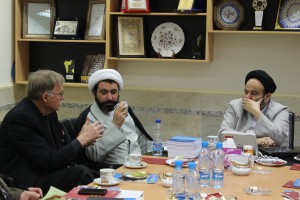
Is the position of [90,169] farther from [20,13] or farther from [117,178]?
[20,13]

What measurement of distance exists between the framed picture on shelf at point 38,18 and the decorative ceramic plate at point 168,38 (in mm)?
1127

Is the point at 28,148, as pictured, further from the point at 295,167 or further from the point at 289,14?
the point at 289,14

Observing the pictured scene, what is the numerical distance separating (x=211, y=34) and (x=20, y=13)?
1.96 m

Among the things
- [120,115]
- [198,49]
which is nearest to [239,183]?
[120,115]

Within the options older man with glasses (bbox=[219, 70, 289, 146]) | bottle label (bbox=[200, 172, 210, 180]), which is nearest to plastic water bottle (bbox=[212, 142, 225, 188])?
bottle label (bbox=[200, 172, 210, 180])

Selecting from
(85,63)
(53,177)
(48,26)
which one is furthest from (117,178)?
(48,26)

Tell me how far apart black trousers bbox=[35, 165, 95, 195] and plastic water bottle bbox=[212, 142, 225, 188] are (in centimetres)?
89

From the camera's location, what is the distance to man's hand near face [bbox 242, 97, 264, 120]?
12.9ft

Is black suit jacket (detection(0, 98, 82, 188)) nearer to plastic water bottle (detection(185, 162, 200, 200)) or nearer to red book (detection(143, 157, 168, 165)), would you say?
red book (detection(143, 157, 168, 165))

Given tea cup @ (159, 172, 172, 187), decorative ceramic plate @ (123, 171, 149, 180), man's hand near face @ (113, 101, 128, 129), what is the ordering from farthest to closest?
1. man's hand near face @ (113, 101, 128, 129)
2. decorative ceramic plate @ (123, 171, 149, 180)
3. tea cup @ (159, 172, 172, 187)

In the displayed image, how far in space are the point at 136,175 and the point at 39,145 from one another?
0.70 metres

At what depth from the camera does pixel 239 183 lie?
281cm

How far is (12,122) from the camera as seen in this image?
318 cm

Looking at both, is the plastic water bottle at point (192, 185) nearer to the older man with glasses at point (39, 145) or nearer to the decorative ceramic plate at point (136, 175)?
the decorative ceramic plate at point (136, 175)
